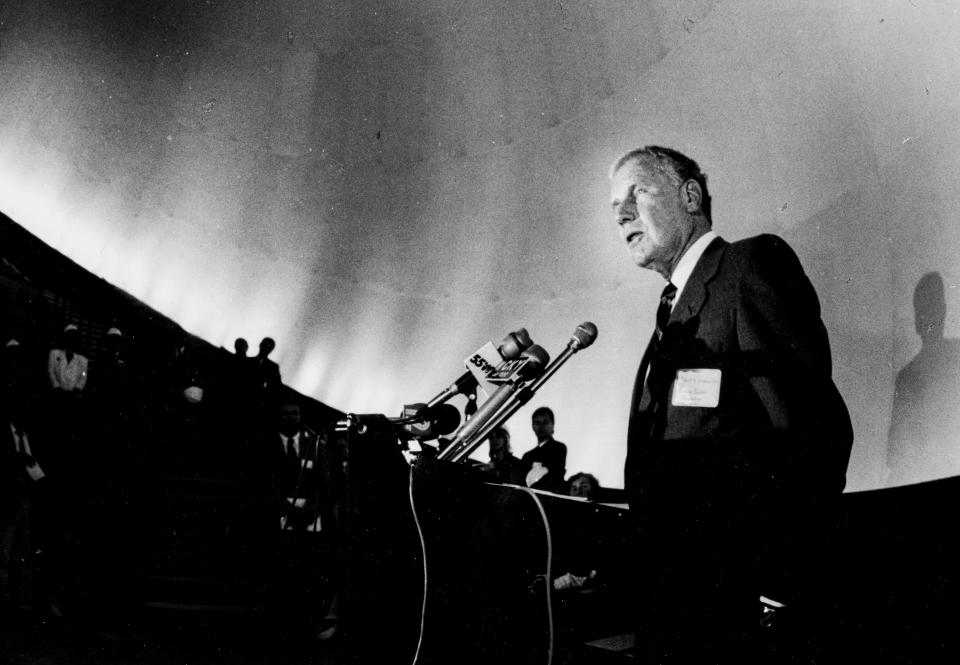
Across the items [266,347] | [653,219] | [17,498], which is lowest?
[17,498]

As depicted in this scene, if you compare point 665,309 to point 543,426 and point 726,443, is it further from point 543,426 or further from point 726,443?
point 543,426

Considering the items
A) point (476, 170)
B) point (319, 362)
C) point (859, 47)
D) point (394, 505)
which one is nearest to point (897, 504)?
point (394, 505)

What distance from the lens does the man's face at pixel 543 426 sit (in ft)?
10.3

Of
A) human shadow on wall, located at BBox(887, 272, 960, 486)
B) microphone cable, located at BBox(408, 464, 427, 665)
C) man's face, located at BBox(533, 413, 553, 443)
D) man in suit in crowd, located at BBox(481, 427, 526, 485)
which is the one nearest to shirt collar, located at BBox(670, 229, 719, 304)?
microphone cable, located at BBox(408, 464, 427, 665)

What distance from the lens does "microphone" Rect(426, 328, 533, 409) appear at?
1.10 metres

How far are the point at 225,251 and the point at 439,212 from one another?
3.49ft

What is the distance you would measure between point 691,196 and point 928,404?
2.97 ft

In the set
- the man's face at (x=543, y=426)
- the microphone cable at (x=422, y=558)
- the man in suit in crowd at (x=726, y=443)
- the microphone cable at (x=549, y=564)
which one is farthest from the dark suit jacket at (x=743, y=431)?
the man's face at (x=543, y=426)

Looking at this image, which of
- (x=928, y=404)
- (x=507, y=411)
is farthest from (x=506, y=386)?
(x=928, y=404)

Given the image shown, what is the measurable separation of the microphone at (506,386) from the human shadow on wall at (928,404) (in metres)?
1.13

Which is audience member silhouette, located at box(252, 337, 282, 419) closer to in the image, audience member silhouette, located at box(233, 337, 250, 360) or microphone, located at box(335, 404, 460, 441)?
audience member silhouette, located at box(233, 337, 250, 360)

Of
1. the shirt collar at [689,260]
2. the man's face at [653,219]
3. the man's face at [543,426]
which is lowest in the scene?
the man's face at [543,426]

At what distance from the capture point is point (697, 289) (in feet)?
3.66

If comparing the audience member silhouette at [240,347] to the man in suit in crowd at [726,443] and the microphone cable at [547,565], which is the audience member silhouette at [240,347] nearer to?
the man in suit in crowd at [726,443]
